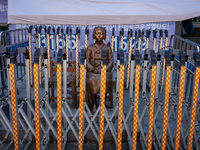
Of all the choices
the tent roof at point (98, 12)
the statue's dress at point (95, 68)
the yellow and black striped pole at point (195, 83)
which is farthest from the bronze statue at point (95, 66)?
the tent roof at point (98, 12)

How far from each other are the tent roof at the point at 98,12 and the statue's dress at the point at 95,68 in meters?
4.81

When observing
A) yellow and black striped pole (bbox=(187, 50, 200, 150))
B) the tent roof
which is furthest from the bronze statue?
the tent roof

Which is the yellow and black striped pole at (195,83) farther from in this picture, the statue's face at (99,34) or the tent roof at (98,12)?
the tent roof at (98,12)

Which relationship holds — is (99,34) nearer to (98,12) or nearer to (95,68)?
(95,68)

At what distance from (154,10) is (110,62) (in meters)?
5.53

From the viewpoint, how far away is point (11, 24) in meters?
9.57

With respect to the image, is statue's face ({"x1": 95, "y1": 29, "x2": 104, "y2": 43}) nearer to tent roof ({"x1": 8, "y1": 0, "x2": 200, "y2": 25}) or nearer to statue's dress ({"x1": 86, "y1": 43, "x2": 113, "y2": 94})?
statue's dress ({"x1": 86, "y1": 43, "x2": 113, "y2": 94})

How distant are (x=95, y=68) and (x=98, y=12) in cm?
510

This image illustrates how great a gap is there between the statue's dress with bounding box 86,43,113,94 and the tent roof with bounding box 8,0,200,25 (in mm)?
4815

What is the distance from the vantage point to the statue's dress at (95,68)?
15.1 ft

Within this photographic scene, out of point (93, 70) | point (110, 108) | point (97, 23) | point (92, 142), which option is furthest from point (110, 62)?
point (97, 23)

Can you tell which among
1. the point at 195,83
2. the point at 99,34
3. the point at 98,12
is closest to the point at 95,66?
the point at 99,34

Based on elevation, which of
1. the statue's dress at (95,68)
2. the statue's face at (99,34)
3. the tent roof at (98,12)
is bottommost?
the statue's dress at (95,68)

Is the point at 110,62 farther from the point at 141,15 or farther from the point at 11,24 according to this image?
the point at 11,24
